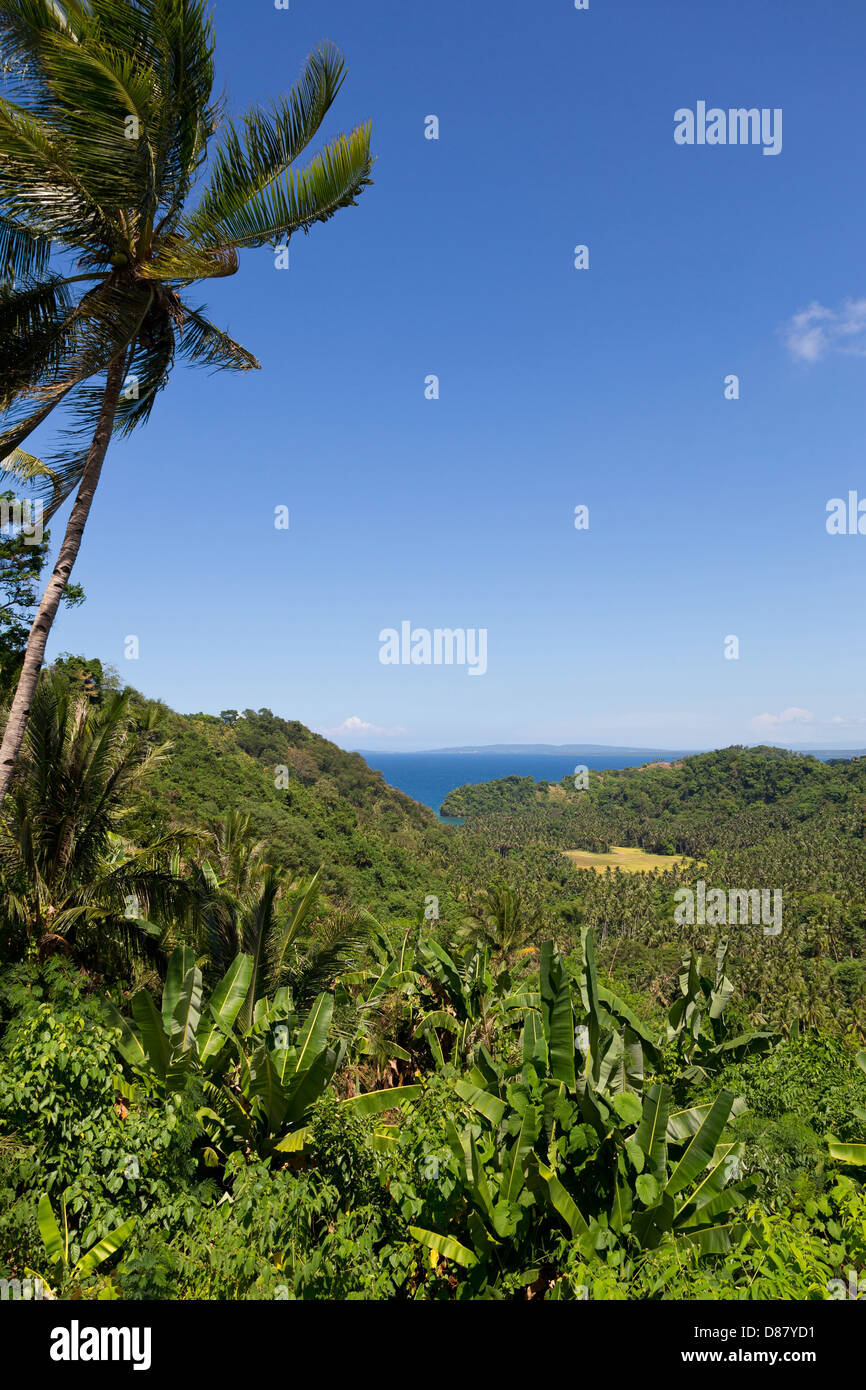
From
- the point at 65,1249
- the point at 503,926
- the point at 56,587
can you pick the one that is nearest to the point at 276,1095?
the point at 65,1249

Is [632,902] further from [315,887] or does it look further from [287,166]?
[287,166]

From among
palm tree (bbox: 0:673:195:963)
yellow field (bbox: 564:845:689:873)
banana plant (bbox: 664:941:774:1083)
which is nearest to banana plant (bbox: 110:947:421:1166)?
palm tree (bbox: 0:673:195:963)

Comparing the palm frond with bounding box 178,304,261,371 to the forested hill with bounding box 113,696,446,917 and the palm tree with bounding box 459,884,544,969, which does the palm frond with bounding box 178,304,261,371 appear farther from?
the palm tree with bounding box 459,884,544,969

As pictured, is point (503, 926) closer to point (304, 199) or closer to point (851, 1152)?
point (851, 1152)

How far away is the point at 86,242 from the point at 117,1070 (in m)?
8.05

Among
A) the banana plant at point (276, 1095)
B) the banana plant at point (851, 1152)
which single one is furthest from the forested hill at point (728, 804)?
the banana plant at point (276, 1095)

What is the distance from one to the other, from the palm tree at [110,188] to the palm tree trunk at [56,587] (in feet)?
0.05

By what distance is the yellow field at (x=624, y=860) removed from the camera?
131000 mm

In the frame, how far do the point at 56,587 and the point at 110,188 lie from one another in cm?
385

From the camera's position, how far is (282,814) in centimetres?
5272

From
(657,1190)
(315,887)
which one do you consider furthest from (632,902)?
(657,1190)

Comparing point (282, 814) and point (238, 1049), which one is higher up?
point (238, 1049)

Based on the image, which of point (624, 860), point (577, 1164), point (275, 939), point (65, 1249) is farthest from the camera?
point (624, 860)

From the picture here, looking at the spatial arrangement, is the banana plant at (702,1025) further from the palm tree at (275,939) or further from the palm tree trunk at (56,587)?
the palm tree trunk at (56,587)
